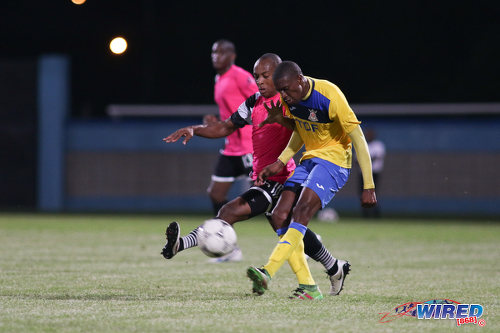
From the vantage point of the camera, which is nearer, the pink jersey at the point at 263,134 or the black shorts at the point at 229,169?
the pink jersey at the point at 263,134

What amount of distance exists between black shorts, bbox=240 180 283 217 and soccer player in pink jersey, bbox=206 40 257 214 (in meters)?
3.70

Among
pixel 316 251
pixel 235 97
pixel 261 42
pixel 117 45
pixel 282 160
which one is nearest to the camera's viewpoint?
pixel 282 160

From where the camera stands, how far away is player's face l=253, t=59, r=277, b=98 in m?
8.11

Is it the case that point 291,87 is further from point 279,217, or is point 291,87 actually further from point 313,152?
point 279,217

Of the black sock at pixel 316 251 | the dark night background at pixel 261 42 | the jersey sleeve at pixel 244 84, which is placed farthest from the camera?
the dark night background at pixel 261 42

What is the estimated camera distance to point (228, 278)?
31.6ft

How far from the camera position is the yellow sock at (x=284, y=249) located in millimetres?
7383

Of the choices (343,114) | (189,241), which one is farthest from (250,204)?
(343,114)

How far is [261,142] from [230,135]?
380 centimetres

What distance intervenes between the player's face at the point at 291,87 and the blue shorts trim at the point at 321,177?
0.59 meters

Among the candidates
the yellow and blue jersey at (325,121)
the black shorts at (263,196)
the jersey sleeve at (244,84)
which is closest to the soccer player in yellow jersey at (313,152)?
the yellow and blue jersey at (325,121)

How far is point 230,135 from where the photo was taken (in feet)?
40.8

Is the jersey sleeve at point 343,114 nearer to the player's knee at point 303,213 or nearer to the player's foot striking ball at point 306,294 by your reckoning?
the player's knee at point 303,213

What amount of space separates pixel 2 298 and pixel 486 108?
20266mm
